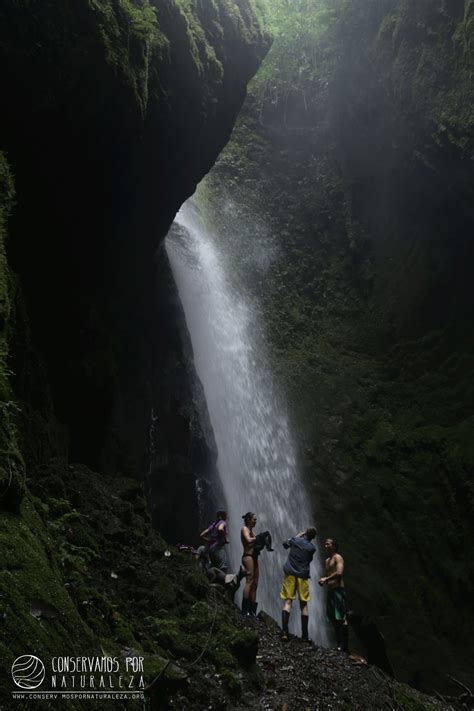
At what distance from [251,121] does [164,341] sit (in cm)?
1420

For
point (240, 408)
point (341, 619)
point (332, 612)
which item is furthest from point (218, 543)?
point (240, 408)

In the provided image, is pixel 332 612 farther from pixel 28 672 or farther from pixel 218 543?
pixel 28 672

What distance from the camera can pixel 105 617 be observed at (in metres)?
4.21

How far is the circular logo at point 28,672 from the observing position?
2.27 metres

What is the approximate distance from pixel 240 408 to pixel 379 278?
6.55m

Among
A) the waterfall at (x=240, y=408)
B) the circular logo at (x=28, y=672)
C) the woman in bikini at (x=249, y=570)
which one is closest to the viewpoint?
the circular logo at (x=28, y=672)

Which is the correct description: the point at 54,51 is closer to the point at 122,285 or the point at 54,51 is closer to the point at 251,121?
the point at 122,285

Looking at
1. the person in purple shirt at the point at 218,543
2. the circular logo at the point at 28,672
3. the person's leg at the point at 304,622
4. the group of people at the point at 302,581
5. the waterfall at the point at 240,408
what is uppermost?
the waterfall at the point at 240,408

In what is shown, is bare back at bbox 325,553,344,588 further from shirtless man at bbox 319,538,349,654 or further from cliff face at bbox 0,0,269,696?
cliff face at bbox 0,0,269,696

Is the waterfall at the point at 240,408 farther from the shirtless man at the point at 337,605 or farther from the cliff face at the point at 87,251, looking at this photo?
the shirtless man at the point at 337,605

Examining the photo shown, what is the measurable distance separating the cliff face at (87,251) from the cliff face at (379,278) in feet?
16.2

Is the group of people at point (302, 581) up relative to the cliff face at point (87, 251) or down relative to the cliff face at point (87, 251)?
down

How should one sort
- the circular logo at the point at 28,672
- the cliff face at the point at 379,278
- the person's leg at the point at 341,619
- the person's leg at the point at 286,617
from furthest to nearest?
1. the cliff face at the point at 379,278
2. the person's leg at the point at 341,619
3. the person's leg at the point at 286,617
4. the circular logo at the point at 28,672

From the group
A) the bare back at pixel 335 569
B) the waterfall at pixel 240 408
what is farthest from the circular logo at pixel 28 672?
the waterfall at pixel 240 408
